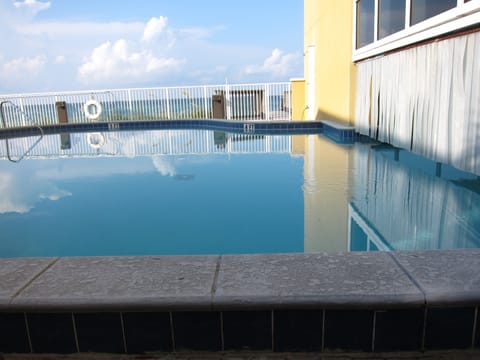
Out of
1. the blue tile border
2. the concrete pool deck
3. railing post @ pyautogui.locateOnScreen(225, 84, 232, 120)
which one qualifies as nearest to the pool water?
the concrete pool deck

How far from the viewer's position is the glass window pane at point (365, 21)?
611cm

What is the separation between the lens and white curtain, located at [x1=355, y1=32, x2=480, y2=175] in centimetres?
330

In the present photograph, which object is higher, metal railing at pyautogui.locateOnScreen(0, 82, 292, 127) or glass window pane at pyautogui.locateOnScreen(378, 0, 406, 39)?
glass window pane at pyautogui.locateOnScreen(378, 0, 406, 39)

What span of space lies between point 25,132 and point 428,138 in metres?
9.74

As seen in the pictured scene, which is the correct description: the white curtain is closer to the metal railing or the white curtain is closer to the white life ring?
the metal railing

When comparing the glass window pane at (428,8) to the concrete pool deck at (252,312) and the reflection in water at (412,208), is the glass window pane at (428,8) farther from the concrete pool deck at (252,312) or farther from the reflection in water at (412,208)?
the concrete pool deck at (252,312)

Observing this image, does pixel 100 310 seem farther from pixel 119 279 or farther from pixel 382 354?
pixel 382 354

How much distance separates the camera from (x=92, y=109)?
35.3 ft

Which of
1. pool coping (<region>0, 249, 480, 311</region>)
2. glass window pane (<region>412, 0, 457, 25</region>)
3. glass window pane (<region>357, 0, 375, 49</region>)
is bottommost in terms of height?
pool coping (<region>0, 249, 480, 311</region>)

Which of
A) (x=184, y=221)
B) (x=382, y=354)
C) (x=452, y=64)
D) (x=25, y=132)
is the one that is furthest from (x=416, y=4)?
(x=25, y=132)

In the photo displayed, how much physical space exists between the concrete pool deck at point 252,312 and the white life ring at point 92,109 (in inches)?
401

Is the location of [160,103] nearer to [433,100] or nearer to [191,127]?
[191,127]

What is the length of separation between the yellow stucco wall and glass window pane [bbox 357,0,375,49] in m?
0.29

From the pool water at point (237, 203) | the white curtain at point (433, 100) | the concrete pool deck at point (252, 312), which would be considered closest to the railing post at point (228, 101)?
the pool water at point (237, 203)
